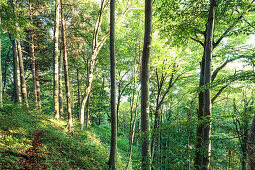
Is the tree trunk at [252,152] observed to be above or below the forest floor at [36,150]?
above

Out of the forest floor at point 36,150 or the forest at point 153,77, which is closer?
the forest floor at point 36,150

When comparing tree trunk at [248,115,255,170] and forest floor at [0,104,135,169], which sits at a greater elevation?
tree trunk at [248,115,255,170]

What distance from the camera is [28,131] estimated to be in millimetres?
5000

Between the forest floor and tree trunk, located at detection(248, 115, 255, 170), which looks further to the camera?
the forest floor

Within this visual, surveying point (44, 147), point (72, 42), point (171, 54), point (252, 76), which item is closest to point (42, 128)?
point (44, 147)

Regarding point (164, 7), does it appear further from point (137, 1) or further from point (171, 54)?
point (137, 1)

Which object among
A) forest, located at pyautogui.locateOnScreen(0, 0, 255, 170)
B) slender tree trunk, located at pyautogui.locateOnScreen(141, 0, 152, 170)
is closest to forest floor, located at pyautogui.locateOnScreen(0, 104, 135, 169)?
forest, located at pyautogui.locateOnScreen(0, 0, 255, 170)

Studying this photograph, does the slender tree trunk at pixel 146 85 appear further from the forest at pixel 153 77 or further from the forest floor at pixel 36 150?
the forest floor at pixel 36 150

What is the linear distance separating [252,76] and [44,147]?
6.63 m

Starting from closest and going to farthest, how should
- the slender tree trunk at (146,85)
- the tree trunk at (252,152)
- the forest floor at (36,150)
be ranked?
the tree trunk at (252,152)
the forest floor at (36,150)
the slender tree trunk at (146,85)

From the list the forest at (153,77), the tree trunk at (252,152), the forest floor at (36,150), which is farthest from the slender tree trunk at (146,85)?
the forest floor at (36,150)

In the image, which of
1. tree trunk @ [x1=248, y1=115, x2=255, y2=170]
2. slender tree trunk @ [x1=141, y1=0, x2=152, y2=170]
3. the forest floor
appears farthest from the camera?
slender tree trunk @ [x1=141, y1=0, x2=152, y2=170]

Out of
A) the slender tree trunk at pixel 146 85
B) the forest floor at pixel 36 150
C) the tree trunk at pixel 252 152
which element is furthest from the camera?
the slender tree trunk at pixel 146 85

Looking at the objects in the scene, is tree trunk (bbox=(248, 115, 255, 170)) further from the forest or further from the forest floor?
the forest floor
